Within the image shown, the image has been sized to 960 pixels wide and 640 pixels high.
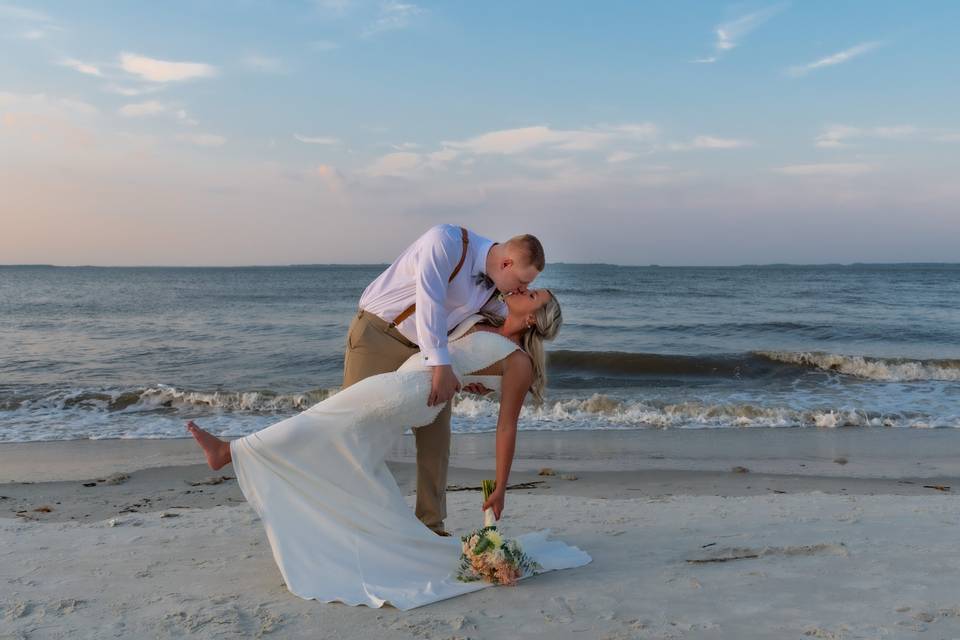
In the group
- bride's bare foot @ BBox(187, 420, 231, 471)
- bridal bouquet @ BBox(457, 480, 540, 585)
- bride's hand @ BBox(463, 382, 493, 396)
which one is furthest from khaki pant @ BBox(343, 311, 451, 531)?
bride's bare foot @ BBox(187, 420, 231, 471)

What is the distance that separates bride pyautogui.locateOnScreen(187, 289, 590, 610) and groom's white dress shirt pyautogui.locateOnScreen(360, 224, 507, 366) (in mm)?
134

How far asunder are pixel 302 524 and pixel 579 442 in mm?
5468

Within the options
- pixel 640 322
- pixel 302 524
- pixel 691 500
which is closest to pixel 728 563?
pixel 691 500

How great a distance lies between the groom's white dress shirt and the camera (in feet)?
11.4

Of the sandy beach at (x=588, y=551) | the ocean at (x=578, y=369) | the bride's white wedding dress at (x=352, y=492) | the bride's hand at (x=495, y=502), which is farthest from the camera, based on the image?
the ocean at (x=578, y=369)

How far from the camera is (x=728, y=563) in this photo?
381 cm

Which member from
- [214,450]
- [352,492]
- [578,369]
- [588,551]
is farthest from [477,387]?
[578,369]

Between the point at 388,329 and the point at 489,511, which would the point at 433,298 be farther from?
the point at 489,511

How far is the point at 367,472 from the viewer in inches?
138

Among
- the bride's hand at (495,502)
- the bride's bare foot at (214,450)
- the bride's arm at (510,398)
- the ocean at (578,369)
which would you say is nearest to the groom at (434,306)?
the bride's arm at (510,398)

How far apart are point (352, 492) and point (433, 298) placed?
995 mm

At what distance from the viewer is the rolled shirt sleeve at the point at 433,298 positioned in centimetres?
346

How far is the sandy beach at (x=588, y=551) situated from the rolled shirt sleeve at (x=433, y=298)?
3.73 feet

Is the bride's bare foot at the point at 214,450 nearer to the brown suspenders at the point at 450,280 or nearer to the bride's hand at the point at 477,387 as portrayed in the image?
the brown suspenders at the point at 450,280
